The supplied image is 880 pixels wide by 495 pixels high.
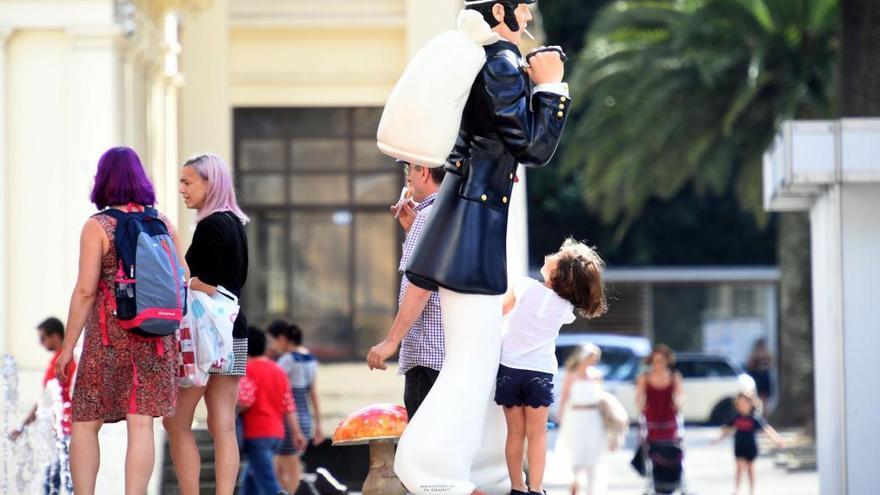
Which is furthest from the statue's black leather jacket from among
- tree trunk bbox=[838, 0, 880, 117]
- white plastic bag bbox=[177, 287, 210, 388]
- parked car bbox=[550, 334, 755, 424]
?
parked car bbox=[550, 334, 755, 424]

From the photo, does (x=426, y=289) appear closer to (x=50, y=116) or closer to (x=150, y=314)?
(x=150, y=314)

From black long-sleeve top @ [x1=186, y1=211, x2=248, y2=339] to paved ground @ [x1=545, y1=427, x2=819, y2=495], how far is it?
948 centimetres

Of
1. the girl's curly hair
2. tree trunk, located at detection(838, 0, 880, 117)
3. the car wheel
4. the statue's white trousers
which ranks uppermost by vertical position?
tree trunk, located at detection(838, 0, 880, 117)

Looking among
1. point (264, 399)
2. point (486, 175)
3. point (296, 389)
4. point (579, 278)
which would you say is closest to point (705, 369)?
point (296, 389)

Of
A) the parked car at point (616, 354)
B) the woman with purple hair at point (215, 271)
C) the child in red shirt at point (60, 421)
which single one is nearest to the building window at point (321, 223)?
the child in red shirt at point (60, 421)

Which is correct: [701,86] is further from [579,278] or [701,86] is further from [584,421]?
[579,278]

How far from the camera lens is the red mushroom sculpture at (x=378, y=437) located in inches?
299

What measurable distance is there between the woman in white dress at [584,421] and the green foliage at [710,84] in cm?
879

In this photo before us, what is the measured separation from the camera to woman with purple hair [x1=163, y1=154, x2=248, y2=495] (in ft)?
27.0

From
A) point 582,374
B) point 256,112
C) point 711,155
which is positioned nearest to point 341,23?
point 256,112

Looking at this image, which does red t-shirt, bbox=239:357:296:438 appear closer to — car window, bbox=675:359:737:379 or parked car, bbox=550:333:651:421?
parked car, bbox=550:333:651:421

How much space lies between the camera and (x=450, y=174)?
273 inches

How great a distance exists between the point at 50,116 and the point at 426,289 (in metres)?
8.41

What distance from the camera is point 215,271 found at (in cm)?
829
